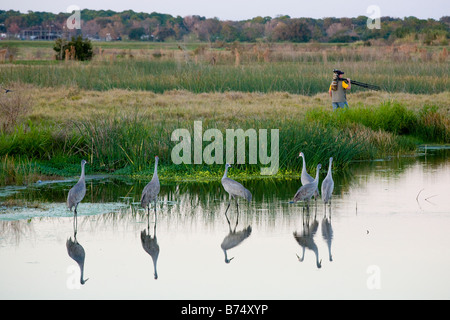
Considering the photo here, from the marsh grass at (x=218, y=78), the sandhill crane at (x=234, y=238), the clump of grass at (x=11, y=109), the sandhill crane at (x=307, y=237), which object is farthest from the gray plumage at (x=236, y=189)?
the marsh grass at (x=218, y=78)

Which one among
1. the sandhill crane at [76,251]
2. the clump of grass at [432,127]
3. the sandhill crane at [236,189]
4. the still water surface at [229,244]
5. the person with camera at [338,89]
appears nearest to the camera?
the still water surface at [229,244]

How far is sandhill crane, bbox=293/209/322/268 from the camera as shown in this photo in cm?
920

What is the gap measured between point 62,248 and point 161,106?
1370 cm

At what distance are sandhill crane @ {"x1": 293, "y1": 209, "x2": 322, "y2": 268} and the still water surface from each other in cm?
1

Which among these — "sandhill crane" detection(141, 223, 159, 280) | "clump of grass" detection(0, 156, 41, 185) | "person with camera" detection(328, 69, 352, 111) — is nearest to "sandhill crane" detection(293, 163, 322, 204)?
"sandhill crane" detection(141, 223, 159, 280)

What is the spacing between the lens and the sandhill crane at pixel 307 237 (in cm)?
920

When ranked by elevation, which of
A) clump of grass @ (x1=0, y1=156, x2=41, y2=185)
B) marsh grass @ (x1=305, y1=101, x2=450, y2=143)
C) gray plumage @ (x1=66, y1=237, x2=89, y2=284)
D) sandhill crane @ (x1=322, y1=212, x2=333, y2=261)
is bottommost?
gray plumage @ (x1=66, y1=237, x2=89, y2=284)

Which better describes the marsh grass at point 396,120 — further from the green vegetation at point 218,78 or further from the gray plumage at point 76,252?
the gray plumage at point 76,252

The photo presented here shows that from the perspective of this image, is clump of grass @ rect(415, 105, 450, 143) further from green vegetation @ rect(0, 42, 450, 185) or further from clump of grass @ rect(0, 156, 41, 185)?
clump of grass @ rect(0, 156, 41, 185)

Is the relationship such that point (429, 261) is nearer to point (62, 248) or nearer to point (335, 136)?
point (62, 248)

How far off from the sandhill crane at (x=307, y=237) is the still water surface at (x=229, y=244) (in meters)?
0.01

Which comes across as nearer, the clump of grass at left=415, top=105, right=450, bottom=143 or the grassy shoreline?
the grassy shoreline

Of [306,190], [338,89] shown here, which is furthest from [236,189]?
[338,89]

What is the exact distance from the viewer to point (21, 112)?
59.2ft
